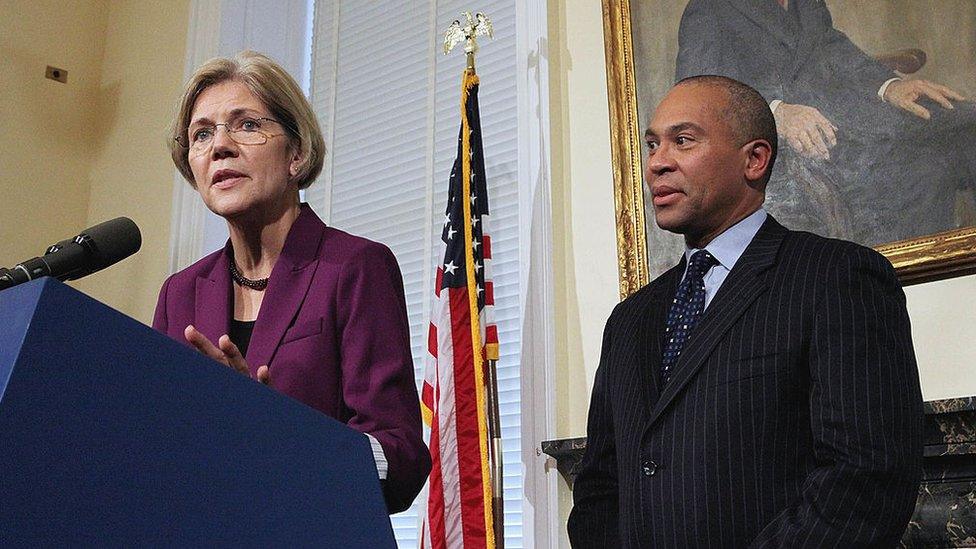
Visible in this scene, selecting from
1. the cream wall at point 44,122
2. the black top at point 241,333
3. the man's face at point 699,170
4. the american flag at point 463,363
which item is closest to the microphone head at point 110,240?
the black top at point 241,333

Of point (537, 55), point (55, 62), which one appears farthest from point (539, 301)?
point (55, 62)

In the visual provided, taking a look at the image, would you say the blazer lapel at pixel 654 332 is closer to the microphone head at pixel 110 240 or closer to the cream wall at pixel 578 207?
the microphone head at pixel 110 240

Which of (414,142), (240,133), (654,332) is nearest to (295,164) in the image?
(240,133)

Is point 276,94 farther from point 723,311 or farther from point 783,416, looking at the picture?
point 783,416

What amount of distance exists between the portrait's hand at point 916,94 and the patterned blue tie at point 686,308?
4.07 ft

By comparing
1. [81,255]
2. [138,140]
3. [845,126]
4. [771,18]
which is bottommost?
[81,255]

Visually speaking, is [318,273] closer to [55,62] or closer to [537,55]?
[537,55]

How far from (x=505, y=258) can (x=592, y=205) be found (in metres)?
0.51

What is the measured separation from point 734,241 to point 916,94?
4.09ft

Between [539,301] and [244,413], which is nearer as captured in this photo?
[244,413]

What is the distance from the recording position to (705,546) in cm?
191

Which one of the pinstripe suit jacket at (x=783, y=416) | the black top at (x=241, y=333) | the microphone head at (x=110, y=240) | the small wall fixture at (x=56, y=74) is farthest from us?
the small wall fixture at (x=56, y=74)

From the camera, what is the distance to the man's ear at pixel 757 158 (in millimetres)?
2307

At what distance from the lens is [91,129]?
629 centimetres
